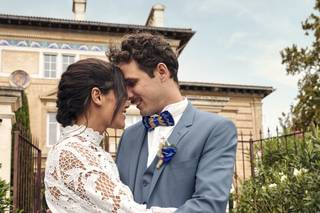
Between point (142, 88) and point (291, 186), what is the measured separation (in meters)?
4.09

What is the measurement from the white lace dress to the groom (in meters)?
0.18

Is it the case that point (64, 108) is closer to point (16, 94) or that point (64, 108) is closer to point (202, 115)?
point (202, 115)

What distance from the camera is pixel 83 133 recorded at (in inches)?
84.7

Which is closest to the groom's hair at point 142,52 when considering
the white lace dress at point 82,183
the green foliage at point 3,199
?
the white lace dress at point 82,183

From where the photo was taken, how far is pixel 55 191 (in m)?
2.02

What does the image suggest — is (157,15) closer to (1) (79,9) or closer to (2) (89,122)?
(1) (79,9)

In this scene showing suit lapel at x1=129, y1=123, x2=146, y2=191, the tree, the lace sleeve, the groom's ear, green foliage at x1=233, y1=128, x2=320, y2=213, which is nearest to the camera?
the lace sleeve

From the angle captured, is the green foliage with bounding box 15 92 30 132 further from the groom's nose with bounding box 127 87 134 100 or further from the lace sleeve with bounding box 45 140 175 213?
the lace sleeve with bounding box 45 140 175 213

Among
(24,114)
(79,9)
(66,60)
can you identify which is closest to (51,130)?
(24,114)

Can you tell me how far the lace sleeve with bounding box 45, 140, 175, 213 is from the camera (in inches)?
76.0

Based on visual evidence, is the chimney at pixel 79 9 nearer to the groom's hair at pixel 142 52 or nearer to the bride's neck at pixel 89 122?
the groom's hair at pixel 142 52

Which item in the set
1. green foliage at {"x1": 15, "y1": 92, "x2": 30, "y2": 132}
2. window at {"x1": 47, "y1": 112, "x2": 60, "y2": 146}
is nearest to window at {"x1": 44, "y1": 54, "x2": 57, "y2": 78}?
window at {"x1": 47, "y1": 112, "x2": 60, "y2": 146}

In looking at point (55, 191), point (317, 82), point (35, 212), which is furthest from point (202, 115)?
point (317, 82)

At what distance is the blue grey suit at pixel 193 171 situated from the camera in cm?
213
